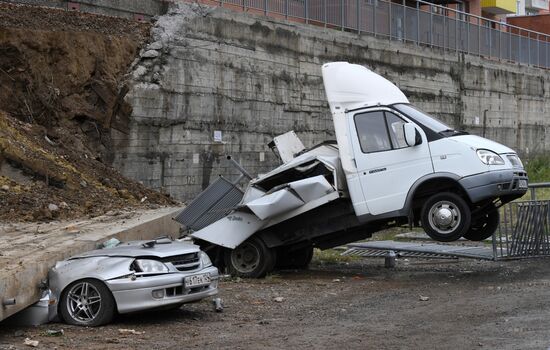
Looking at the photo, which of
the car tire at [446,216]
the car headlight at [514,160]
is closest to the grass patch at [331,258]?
the car tire at [446,216]

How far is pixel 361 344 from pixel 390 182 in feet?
15.0

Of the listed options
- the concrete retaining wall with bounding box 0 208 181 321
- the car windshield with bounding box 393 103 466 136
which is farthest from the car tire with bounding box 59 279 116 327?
the car windshield with bounding box 393 103 466 136

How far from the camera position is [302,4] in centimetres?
2541

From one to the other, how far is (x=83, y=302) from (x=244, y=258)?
4.49m

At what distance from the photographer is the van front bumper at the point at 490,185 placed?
11875 millimetres

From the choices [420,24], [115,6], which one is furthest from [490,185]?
[420,24]

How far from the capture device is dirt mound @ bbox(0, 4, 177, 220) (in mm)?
14445

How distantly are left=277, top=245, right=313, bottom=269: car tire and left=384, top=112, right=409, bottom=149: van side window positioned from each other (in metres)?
2.58

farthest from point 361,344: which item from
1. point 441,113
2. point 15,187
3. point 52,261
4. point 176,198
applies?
point 441,113

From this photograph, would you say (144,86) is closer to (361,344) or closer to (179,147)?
(179,147)

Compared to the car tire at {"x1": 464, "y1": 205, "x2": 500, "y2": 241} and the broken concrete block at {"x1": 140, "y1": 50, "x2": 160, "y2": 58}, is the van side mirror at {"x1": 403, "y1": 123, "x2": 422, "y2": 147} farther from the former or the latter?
the broken concrete block at {"x1": 140, "y1": 50, "x2": 160, "y2": 58}

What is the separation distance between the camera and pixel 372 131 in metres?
12.5

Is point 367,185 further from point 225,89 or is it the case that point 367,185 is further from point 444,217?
point 225,89

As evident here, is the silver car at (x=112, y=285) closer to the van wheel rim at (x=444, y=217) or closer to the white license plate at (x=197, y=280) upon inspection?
the white license plate at (x=197, y=280)
